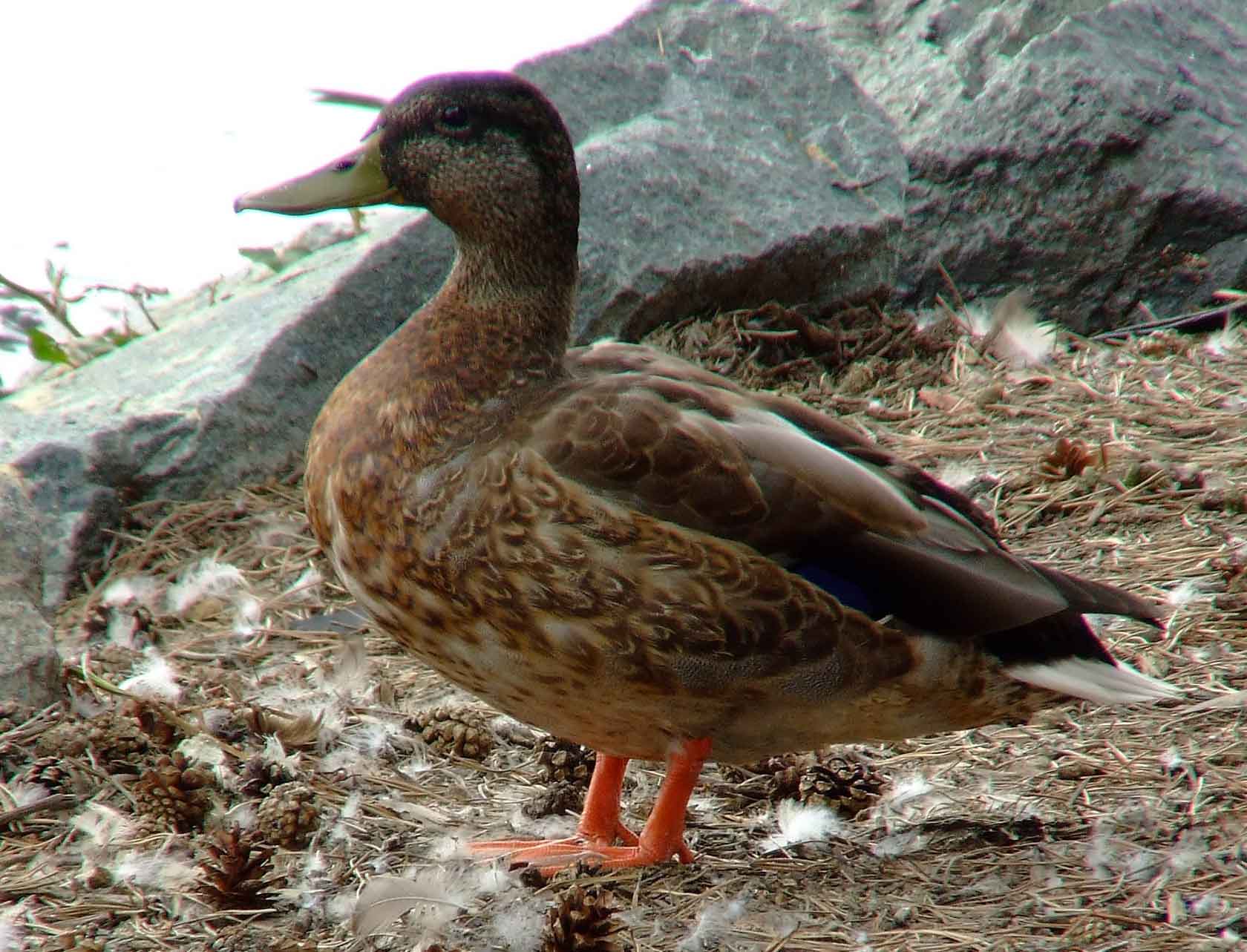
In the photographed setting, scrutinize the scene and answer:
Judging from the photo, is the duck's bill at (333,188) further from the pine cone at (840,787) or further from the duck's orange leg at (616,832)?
the pine cone at (840,787)

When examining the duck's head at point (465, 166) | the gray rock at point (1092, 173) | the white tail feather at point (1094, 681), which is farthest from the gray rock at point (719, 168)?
the white tail feather at point (1094, 681)

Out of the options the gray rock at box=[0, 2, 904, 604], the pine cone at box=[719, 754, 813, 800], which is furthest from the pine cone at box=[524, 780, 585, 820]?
the gray rock at box=[0, 2, 904, 604]

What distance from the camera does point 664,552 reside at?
2160mm

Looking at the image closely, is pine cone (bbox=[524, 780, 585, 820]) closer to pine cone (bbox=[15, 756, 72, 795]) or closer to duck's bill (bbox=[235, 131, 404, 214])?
pine cone (bbox=[15, 756, 72, 795])

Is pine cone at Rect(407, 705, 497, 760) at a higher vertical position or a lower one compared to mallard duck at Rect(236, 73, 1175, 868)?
lower

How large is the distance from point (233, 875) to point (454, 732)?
720mm

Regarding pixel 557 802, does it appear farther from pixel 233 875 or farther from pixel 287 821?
pixel 233 875

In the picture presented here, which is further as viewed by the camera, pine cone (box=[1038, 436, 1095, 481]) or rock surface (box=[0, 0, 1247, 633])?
rock surface (box=[0, 0, 1247, 633])

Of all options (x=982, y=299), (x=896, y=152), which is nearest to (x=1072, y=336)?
(x=982, y=299)

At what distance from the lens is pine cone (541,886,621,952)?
1.98 m

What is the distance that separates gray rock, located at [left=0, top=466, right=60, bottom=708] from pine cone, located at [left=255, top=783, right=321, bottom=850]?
713 mm

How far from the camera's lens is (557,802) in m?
2.74

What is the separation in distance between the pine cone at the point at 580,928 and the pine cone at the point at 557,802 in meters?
0.72

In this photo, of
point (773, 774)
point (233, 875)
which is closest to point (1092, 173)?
point (773, 774)
